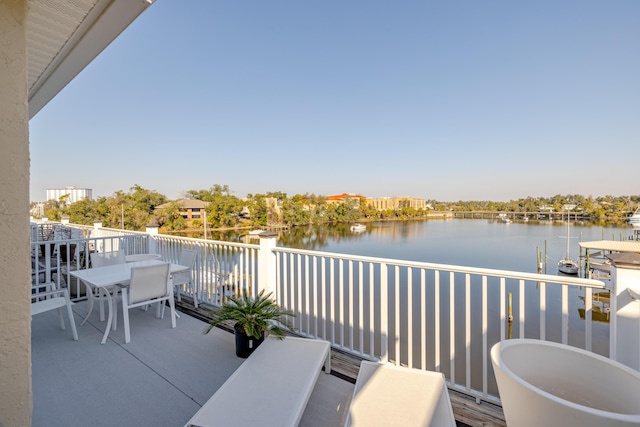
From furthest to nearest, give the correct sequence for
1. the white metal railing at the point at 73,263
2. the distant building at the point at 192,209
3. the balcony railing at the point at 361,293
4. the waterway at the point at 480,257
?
the distant building at the point at 192,209
the waterway at the point at 480,257
the white metal railing at the point at 73,263
the balcony railing at the point at 361,293

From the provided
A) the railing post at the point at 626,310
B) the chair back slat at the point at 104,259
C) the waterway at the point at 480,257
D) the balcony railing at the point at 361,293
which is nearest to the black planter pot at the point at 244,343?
the balcony railing at the point at 361,293

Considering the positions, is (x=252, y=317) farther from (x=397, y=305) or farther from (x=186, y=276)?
(x=186, y=276)

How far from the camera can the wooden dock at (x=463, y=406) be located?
6.00 ft

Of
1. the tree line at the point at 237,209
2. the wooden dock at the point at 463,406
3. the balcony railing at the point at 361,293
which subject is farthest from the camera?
the tree line at the point at 237,209

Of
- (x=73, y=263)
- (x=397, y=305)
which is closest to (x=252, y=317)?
(x=397, y=305)

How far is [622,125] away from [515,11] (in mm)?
13477

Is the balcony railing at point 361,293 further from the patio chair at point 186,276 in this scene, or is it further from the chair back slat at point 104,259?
the chair back slat at point 104,259

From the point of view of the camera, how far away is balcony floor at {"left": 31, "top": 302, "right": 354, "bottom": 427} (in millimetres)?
1883

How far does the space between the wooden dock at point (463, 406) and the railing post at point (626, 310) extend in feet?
2.63

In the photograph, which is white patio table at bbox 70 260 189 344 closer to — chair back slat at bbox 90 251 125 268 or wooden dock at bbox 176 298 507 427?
chair back slat at bbox 90 251 125 268

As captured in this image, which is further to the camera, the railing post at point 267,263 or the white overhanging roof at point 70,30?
the railing post at point 267,263

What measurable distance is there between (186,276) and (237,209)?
39087mm

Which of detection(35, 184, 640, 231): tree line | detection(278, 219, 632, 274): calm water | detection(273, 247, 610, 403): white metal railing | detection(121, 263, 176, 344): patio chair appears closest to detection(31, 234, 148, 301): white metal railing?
detection(121, 263, 176, 344): patio chair

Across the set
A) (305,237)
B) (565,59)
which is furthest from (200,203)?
(565,59)
